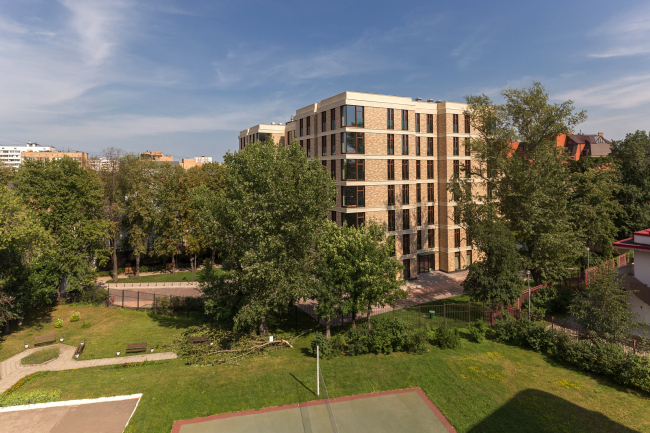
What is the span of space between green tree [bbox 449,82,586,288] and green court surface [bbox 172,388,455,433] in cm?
1321

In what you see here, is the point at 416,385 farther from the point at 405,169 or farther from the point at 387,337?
the point at 405,169

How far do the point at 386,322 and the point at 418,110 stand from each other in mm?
28270

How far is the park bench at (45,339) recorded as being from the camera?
2294 centimetres

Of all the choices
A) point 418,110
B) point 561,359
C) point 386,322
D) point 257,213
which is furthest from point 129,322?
point 418,110

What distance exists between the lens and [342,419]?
46.2 feet

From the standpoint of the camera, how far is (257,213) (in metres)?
20.8

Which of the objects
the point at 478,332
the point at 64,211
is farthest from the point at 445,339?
the point at 64,211

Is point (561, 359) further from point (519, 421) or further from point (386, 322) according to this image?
point (386, 322)

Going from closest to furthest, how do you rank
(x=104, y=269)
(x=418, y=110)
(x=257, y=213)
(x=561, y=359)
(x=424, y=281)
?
(x=561, y=359) → (x=257, y=213) → (x=424, y=281) → (x=418, y=110) → (x=104, y=269)

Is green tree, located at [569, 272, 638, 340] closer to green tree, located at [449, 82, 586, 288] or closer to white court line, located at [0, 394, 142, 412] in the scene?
green tree, located at [449, 82, 586, 288]

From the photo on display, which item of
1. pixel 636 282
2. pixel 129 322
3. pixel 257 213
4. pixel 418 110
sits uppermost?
pixel 418 110

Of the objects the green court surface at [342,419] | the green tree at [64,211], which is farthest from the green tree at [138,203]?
the green court surface at [342,419]

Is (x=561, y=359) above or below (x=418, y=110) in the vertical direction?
below

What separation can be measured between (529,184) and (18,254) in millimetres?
36067
